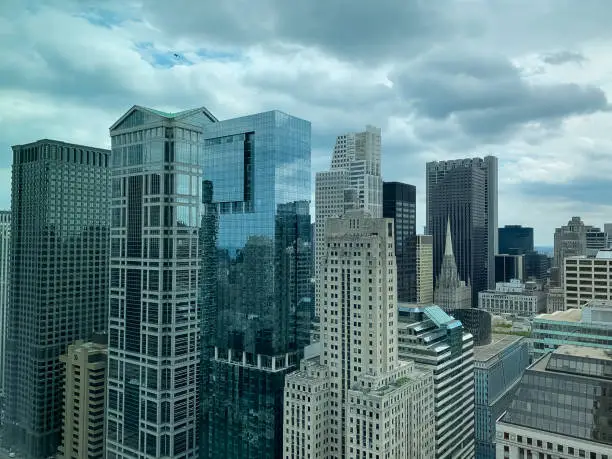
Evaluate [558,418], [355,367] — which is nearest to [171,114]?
[355,367]

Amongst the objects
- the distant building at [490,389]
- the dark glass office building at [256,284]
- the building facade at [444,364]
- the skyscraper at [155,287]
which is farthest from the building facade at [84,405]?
the distant building at [490,389]

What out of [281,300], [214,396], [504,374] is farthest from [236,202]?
[504,374]

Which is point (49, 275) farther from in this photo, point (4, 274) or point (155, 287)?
point (155, 287)

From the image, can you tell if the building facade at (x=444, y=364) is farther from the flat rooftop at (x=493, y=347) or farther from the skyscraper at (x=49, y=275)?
the skyscraper at (x=49, y=275)

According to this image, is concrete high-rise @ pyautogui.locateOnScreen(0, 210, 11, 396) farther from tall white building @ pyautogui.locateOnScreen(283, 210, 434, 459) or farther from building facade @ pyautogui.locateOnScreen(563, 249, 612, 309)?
building facade @ pyautogui.locateOnScreen(563, 249, 612, 309)

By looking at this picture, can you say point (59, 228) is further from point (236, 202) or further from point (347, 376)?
point (347, 376)

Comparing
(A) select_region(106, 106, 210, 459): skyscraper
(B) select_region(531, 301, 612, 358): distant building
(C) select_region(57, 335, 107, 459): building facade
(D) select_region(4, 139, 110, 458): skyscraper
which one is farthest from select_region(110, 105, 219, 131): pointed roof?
(B) select_region(531, 301, 612, 358): distant building
